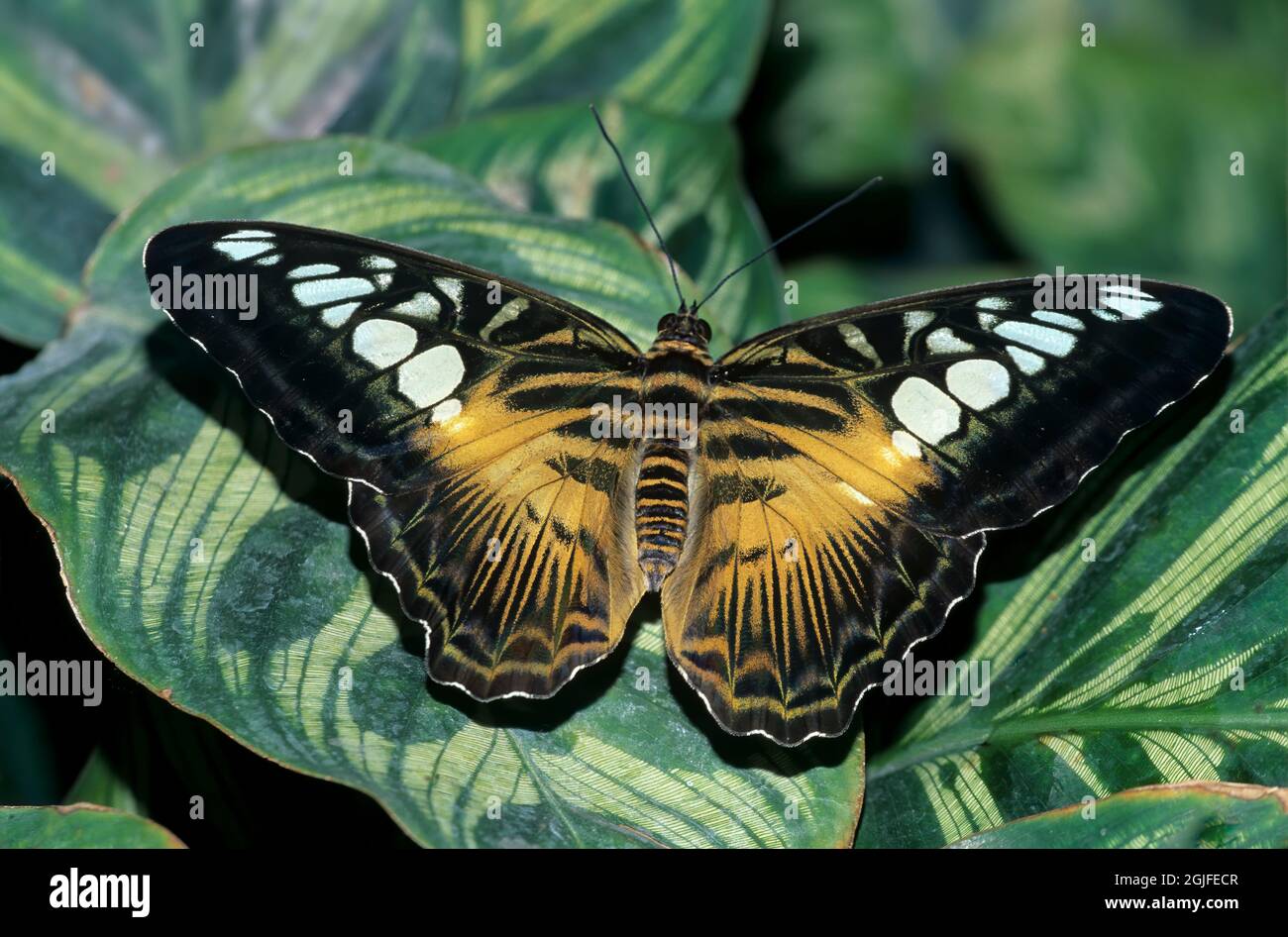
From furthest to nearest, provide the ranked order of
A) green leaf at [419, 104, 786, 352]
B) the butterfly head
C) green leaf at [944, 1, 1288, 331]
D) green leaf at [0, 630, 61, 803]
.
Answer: green leaf at [944, 1, 1288, 331]
green leaf at [419, 104, 786, 352]
green leaf at [0, 630, 61, 803]
the butterfly head

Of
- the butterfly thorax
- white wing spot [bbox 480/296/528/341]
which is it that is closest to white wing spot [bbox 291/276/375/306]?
white wing spot [bbox 480/296/528/341]

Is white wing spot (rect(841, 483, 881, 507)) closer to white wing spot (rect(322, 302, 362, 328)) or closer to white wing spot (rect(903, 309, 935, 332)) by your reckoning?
white wing spot (rect(903, 309, 935, 332))

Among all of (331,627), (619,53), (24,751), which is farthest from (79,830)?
(619,53)

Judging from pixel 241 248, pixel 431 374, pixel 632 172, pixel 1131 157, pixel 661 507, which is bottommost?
pixel 661 507

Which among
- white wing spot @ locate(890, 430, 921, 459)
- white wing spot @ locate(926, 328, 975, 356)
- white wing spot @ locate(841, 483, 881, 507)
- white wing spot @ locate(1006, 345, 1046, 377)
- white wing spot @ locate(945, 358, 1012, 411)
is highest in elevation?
white wing spot @ locate(926, 328, 975, 356)

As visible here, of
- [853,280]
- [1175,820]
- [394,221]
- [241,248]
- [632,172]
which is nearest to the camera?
[1175,820]

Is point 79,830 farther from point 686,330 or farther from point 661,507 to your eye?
point 686,330

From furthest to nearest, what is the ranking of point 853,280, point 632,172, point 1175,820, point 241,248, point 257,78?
1. point 853,280
2. point 257,78
3. point 632,172
4. point 241,248
5. point 1175,820
